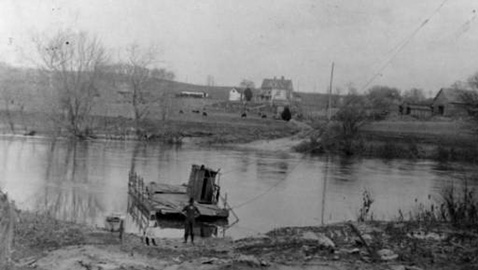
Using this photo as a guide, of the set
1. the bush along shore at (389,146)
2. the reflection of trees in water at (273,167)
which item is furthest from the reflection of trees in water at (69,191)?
the bush along shore at (389,146)

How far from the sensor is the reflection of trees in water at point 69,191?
22.4 meters

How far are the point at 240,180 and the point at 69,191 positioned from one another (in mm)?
12127

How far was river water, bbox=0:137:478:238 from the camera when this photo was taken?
80.3 ft

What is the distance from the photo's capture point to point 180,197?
85.2 ft

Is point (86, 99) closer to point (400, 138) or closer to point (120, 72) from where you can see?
point (120, 72)

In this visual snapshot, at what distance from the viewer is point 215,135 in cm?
6944

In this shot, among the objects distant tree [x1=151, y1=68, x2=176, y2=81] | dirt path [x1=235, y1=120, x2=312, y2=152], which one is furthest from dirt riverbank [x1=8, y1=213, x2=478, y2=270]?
distant tree [x1=151, y1=68, x2=176, y2=81]

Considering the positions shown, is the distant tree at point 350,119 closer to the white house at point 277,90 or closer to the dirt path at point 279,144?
the dirt path at point 279,144

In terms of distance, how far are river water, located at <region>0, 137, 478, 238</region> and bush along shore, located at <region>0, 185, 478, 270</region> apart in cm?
503

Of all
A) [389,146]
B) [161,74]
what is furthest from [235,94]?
[389,146]

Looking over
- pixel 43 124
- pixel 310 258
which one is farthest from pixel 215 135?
pixel 310 258

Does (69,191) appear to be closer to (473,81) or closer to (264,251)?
(264,251)

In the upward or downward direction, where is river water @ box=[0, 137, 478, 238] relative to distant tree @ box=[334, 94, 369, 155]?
downward

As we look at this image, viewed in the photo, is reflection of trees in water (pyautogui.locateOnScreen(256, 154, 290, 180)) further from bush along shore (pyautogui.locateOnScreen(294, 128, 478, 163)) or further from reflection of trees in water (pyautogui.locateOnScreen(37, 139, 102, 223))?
reflection of trees in water (pyautogui.locateOnScreen(37, 139, 102, 223))
